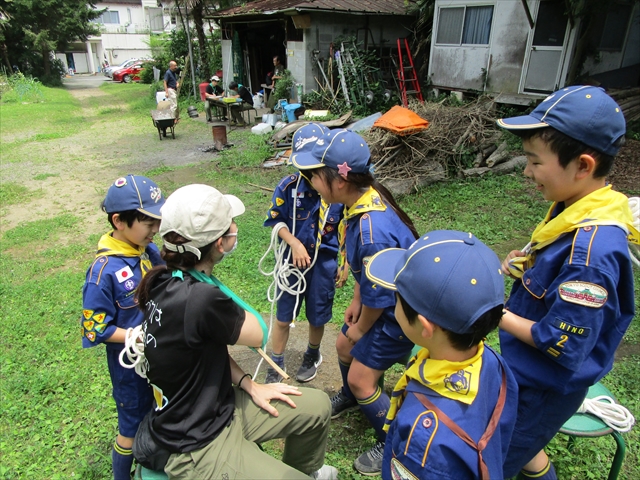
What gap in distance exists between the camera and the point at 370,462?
2.58 meters

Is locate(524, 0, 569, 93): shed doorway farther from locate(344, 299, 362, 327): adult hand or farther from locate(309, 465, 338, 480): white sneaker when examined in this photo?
locate(309, 465, 338, 480): white sneaker

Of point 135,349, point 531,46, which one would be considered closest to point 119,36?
point 531,46

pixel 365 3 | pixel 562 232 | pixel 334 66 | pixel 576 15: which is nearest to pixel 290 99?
pixel 334 66

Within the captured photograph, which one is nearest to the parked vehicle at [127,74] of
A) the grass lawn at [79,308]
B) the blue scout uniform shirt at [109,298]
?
the grass lawn at [79,308]

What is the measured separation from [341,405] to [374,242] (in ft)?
4.74

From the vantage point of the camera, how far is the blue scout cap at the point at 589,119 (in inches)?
60.0

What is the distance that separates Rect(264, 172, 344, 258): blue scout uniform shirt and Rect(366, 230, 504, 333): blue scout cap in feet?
5.65

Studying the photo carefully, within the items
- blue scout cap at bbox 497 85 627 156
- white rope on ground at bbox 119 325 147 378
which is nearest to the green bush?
white rope on ground at bbox 119 325 147 378

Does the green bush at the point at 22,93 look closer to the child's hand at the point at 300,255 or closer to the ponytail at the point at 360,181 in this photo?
the child's hand at the point at 300,255

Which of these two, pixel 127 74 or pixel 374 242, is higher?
pixel 374 242

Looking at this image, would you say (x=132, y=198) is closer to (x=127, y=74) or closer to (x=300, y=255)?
(x=300, y=255)

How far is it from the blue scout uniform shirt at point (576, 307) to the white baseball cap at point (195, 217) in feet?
4.16

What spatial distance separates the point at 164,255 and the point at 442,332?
3.68ft

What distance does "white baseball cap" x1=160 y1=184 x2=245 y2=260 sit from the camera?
1.68 m
